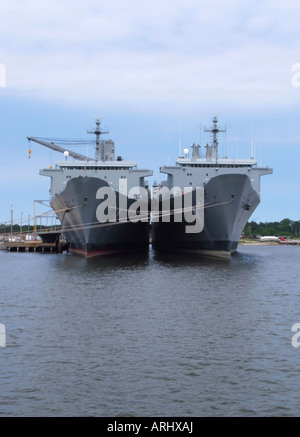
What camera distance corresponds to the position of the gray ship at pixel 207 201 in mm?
37844

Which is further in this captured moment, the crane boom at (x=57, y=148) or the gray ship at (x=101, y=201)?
the crane boom at (x=57, y=148)

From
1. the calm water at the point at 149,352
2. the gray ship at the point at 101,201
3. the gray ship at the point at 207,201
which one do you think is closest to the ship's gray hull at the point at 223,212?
the gray ship at the point at 207,201

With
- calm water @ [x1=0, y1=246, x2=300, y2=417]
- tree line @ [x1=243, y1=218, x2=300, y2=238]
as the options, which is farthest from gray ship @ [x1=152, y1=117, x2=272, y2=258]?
tree line @ [x1=243, y1=218, x2=300, y2=238]

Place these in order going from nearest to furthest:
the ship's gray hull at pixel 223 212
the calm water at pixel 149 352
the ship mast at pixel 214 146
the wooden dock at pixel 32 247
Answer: the calm water at pixel 149 352 → the ship's gray hull at pixel 223 212 → the ship mast at pixel 214 146 → the wooden dock at pixel 32 247

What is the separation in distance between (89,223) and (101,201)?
1.98m

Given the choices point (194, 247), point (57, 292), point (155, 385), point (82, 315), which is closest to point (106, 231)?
point (194, 247)

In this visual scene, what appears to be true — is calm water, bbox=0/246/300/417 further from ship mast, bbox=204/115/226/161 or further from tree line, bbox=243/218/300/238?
tree line, bbox=243/218/300/238

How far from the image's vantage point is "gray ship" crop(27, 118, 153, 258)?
39125 mm

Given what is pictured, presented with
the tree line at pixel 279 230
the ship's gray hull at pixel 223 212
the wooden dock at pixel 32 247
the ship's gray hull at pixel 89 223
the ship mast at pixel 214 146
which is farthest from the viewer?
the tree line at pixel 279 230

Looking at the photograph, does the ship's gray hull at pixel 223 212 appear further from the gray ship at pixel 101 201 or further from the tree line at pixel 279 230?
the tree line at pixel 279 230

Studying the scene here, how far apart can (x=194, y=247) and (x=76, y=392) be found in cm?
3563

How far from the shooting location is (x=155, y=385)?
1165 cm

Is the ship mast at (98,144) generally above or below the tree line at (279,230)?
above
